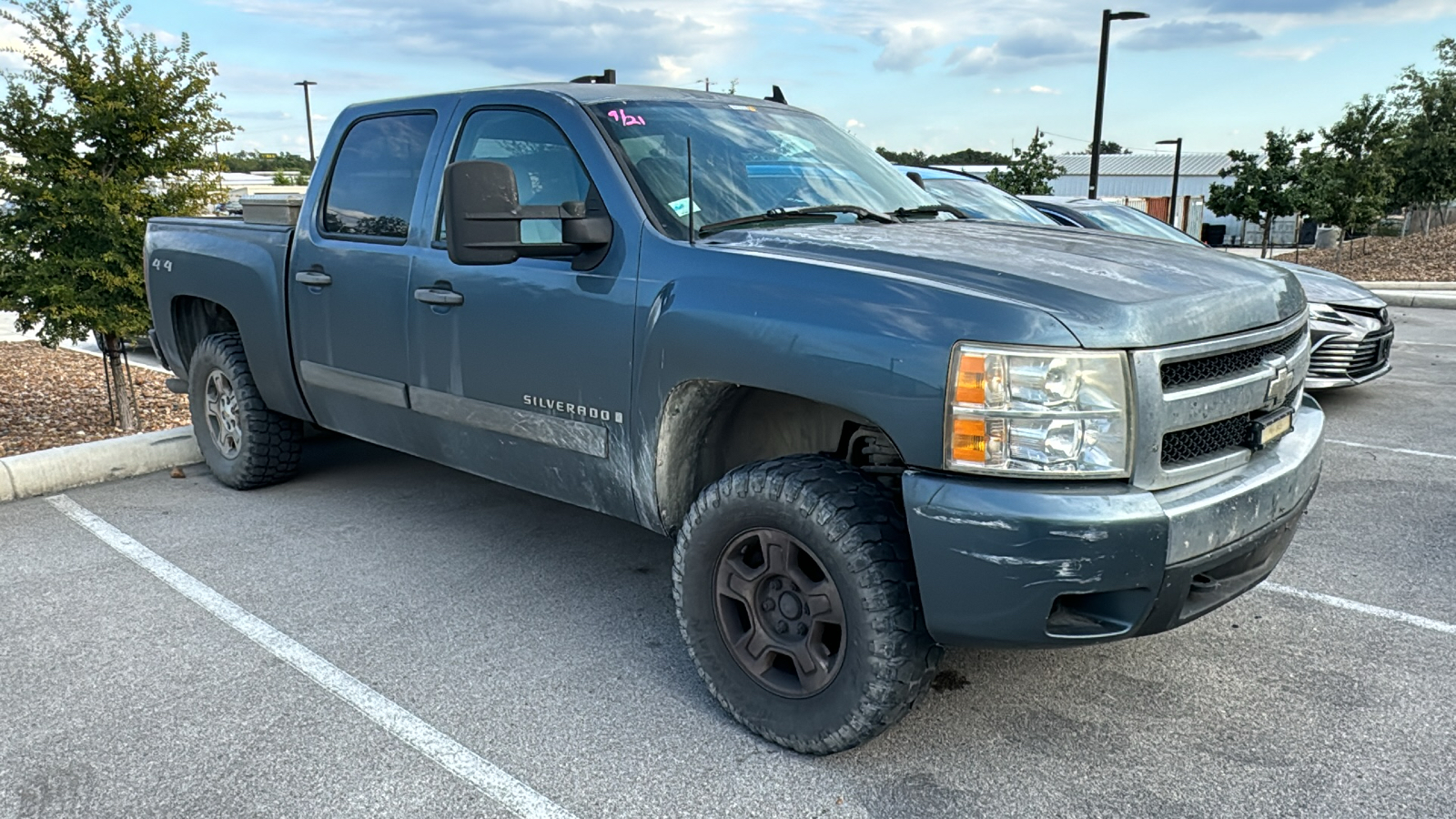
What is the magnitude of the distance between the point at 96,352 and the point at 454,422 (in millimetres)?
9956

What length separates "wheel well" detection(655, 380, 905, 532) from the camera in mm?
3109

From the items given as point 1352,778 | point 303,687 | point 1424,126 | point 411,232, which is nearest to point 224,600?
point 303,687

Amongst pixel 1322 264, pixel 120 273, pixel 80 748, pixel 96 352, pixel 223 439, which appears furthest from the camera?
pixel 1322 264

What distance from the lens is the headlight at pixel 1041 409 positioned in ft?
7.95

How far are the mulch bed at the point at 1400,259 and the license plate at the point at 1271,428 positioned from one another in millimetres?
17143

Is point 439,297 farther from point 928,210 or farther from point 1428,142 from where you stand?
point 1428,142

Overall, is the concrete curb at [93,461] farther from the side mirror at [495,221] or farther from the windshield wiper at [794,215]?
the windshield wiper at [794,215]

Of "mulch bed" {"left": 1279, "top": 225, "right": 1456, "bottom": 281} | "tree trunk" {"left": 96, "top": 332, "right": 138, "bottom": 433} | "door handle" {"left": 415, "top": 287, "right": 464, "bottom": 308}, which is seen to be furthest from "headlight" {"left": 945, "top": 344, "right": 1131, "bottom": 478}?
"mulch bed" {"left": 1279, "top": 225, "right": 1456, "bottom": 281}

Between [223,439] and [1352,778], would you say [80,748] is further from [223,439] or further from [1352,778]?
[1352,778]

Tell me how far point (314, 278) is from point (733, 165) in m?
2.08

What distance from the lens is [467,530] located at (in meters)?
4.85

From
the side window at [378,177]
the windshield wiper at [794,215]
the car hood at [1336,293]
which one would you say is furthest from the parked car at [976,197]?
the side window at [378,177]

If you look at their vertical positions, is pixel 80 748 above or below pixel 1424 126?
below

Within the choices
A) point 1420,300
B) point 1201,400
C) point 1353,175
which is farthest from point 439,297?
point 1353,175
